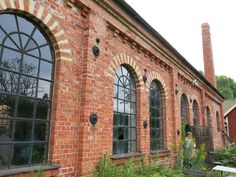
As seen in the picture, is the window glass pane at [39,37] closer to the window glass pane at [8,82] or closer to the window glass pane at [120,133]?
the window glass pane at [8,82]

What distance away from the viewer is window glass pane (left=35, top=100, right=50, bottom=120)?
155 inches

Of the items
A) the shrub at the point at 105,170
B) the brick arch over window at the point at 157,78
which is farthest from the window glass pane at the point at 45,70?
the brick arch over window at the point at 157,78

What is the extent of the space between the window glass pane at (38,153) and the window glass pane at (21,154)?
0.11m

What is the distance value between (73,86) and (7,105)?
1368mm

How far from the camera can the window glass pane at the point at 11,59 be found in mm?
3514

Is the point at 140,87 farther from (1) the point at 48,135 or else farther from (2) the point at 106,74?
(1) the point at 48,135

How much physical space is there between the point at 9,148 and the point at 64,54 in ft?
6.47

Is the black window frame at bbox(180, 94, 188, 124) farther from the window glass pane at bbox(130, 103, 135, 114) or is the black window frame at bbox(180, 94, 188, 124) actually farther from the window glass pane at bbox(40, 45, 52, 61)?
the window glass pane at bbox(40, 45, 52, 61)

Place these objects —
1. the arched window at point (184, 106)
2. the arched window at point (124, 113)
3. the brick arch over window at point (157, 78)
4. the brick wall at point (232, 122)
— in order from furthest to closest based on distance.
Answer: the brick wall at point (232, 122)
the arched window at point (184, 106)
the brick arch over window at point (157, 78)
the arched window at point (124, 113)

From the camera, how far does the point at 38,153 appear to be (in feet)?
12.6

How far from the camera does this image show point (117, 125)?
5.83 m

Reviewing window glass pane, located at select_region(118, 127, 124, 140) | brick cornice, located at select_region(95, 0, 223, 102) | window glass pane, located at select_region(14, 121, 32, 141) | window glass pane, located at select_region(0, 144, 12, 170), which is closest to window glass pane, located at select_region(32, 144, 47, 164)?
window glass pane, located at select_region(14, 121, 32, 141)

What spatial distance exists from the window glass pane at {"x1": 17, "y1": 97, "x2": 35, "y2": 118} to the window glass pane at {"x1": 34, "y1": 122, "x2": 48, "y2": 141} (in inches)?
8.6

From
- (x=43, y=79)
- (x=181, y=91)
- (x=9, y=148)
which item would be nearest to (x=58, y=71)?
(x=43, y=79)
